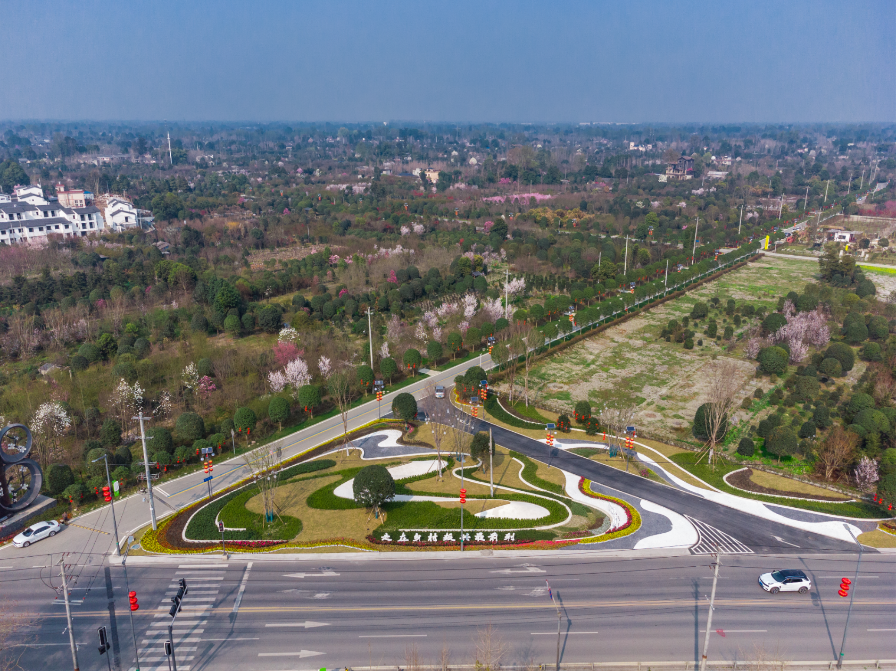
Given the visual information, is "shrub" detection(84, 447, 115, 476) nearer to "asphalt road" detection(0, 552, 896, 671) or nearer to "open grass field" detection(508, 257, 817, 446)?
"asphalt road" detection(0, 552, 896, 671)

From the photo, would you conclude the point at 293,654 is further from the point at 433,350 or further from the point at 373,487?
the point at 433,350

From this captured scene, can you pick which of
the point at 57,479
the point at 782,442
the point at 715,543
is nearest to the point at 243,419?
the point at 57,479

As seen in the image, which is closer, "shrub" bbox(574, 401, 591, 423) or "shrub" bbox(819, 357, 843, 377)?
"shrub" bbox(574, 401, 591, 423)

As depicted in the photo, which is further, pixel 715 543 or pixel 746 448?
pixel 746 448

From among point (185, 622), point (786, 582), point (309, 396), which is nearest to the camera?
point (185, 622)

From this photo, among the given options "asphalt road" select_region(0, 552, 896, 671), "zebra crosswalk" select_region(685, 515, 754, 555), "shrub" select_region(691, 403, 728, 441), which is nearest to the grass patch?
"shrub" select_region(691, 403, 728, 441)

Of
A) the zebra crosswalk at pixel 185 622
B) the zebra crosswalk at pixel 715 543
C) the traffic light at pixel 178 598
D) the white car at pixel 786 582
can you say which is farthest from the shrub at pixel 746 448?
the traffic light at pixel 178 598
